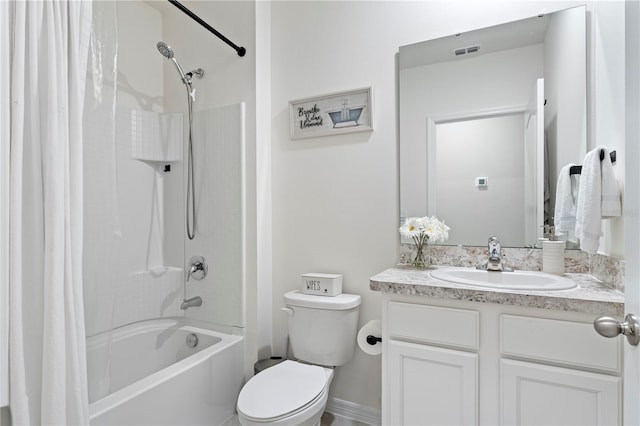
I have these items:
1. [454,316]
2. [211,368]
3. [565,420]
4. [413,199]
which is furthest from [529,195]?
[211,368]

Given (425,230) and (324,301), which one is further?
(324,301)

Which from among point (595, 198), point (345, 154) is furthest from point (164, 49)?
point (595, 198)

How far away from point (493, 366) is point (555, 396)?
193 mm

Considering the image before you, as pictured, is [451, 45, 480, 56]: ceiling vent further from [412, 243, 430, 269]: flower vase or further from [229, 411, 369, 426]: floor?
[229, 411, 369, 426]: floor

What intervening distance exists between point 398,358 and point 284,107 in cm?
156

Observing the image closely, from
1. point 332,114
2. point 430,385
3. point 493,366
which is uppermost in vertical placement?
point 332,114

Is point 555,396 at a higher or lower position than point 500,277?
lower

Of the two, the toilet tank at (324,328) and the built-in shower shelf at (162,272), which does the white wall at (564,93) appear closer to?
the toilet tank at (324,328)

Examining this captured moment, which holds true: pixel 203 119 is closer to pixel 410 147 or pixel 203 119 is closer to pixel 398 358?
pixel 410 147

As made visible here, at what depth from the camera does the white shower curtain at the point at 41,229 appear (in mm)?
986

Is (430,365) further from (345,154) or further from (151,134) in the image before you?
(151,134)

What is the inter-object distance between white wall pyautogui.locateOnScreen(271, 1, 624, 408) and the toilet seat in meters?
0.44

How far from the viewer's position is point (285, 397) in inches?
56.6

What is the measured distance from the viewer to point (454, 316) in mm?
1274
